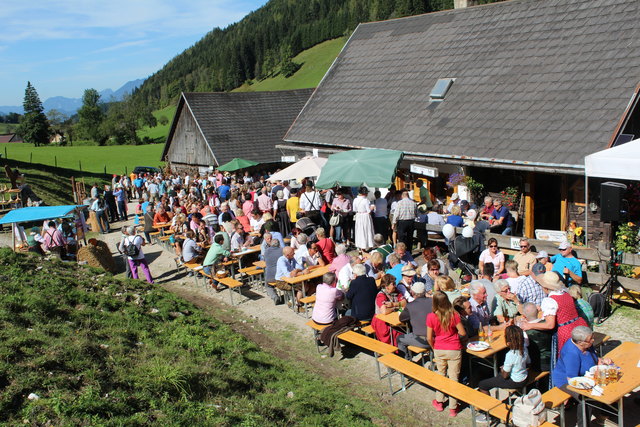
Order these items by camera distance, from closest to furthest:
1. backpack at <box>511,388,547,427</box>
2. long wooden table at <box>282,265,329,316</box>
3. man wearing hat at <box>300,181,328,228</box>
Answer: backpack at <box>511,388,547,427</box> → long wooden table at <box>282,265,329,316</box> → man wearing hat at <box>300,181,328,228</box>

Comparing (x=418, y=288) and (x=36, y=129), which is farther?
(x=36, y=129)

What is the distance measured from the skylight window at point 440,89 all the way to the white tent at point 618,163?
22.4 ft

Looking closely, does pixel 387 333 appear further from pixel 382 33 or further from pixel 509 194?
pixel 382 33

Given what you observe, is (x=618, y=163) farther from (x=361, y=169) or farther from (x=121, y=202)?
(x=121, y=202)

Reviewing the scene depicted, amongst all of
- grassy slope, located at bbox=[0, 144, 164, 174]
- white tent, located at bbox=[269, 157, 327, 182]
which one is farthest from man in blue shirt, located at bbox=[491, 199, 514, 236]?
grassy slope, located at bbox=[0, 144, 164, 174]

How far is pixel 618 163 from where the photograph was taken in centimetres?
1016

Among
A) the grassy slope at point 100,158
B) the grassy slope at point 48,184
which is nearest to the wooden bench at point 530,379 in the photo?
the grassy slope at point 48,184

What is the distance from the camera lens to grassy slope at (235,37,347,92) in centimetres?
10050

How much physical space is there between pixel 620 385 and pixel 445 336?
1999 millimetres

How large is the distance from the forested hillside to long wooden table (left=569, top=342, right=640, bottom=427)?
93001 mm

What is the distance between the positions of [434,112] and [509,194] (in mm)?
3943

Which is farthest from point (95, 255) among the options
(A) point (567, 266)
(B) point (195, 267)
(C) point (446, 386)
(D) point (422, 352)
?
(A) point (567, 266)

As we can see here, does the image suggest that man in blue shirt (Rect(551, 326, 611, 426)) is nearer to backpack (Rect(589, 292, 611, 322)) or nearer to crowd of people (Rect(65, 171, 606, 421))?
crowd of people (Rect(65, 171, 606, 421))

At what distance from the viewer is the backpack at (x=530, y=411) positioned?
574 cm
